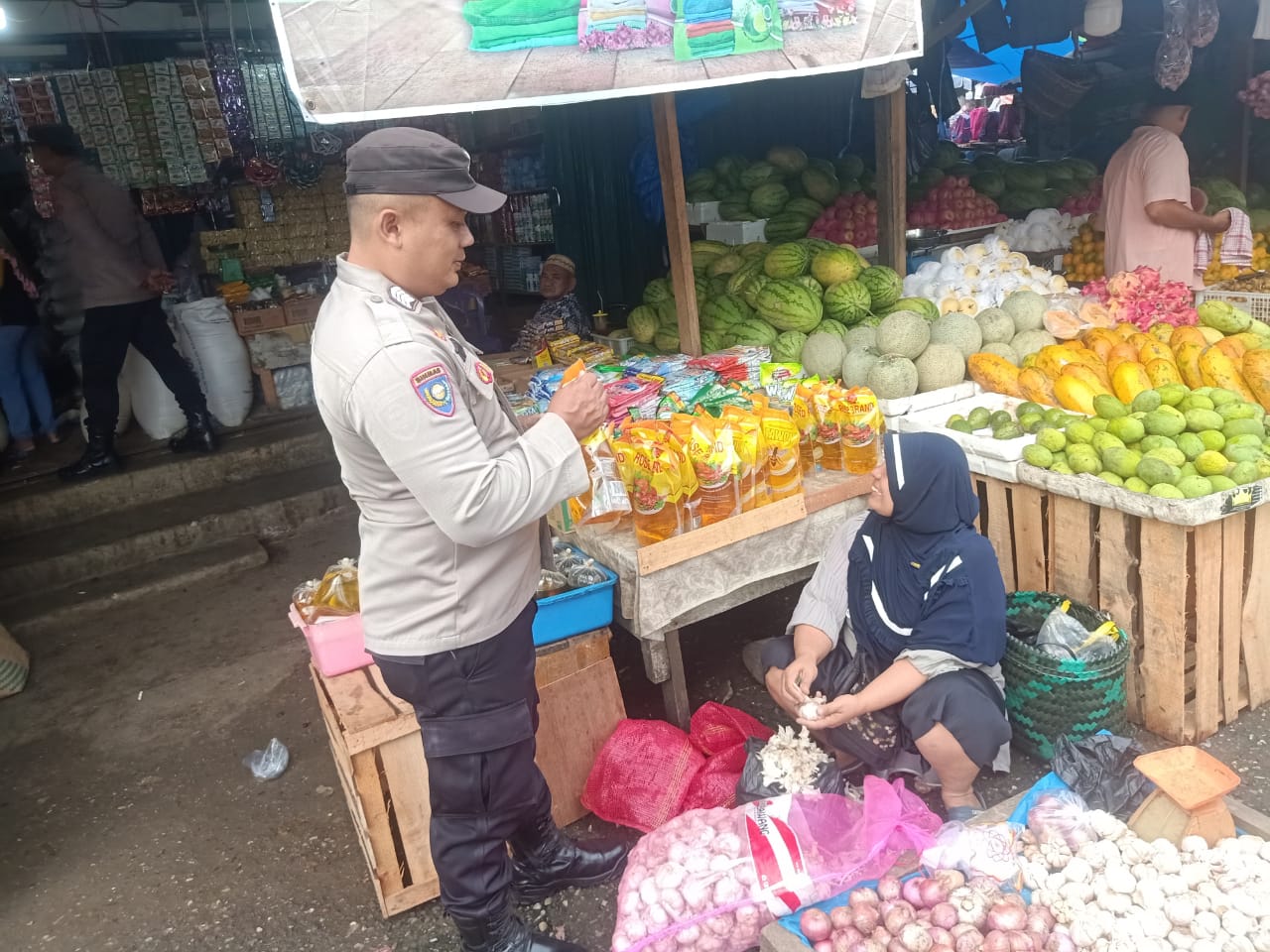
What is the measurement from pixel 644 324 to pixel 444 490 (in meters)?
3.36

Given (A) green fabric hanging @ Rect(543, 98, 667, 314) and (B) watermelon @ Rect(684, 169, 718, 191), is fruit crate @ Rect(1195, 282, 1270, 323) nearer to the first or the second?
(B) watermelon @ Rect(684, 169, 718, 191)

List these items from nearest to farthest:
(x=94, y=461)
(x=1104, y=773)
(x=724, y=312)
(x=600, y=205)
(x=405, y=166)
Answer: (x=405, y=166) < (x=1104, y=773) < (x=724, y=312) < (x=94, y=461) < (x=600, y=205)

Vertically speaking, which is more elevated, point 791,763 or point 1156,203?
point 1156,203

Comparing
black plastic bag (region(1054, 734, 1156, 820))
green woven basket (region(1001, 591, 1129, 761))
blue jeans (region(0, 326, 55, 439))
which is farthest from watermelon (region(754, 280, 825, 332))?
blue jeans (region(0, 326, 55, 439))

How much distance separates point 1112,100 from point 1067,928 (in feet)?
28.3

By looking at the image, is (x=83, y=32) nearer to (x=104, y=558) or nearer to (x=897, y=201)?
(x=104, y=558)

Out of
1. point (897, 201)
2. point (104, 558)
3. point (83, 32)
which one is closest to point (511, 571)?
point (897, 201)

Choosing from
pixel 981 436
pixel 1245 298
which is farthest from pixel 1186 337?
pixel 981 436

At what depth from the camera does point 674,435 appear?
276 centimetres

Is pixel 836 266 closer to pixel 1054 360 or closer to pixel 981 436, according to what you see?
pixel 1054 360

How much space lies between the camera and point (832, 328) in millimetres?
4418

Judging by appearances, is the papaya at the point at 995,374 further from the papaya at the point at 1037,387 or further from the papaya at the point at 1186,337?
the papaya at the point at 1186,337

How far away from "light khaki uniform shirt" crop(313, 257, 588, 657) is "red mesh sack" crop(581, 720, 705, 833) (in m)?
0.89

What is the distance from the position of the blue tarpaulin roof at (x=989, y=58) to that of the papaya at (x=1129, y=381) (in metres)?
5.88
